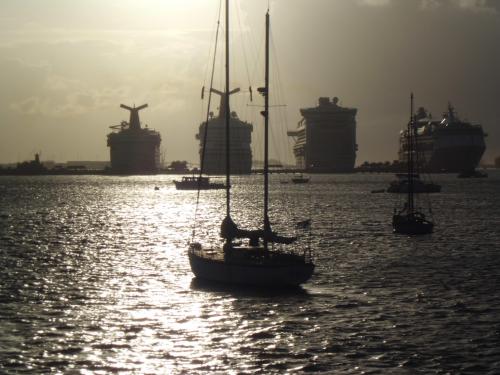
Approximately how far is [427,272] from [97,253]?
2313 cm

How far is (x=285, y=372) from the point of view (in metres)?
25.6

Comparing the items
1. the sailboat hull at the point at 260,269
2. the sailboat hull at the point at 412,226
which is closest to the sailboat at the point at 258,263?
the sailboat hull at the point at 260,269

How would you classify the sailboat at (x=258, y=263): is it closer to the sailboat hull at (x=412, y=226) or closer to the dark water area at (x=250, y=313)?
the dark water area at (x=250, y=313)

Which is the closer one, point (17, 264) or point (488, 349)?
point (488, 349)

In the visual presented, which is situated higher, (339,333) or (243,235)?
(243,235)

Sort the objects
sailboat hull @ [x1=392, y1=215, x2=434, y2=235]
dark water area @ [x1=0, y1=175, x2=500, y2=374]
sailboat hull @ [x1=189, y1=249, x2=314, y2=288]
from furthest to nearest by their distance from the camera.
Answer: sailboat hull @ [x1=392, y1=215, x2=434, y2=235] → sailboat hull @ [x1=189, y1=249, x2=314, y2=288] → dark water area @ [x1=0, y1=175, x2=500, y2=374]

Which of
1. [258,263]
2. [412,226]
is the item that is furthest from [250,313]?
[412,226]

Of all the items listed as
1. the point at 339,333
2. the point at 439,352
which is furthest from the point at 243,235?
the point at 439,352

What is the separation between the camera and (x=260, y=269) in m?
38.4

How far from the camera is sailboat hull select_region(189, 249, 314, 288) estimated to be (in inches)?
1516

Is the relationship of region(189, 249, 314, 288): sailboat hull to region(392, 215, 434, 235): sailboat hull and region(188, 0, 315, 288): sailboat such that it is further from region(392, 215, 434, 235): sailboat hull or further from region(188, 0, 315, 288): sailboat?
region(392, 215, 434, 235): sailboat hull

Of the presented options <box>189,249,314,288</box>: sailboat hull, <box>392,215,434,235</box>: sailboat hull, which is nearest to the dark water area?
<box>189,249,314,288</box>: sailboat hull

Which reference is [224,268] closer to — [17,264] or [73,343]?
[73,343]

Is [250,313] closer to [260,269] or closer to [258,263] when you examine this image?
[260,269]
